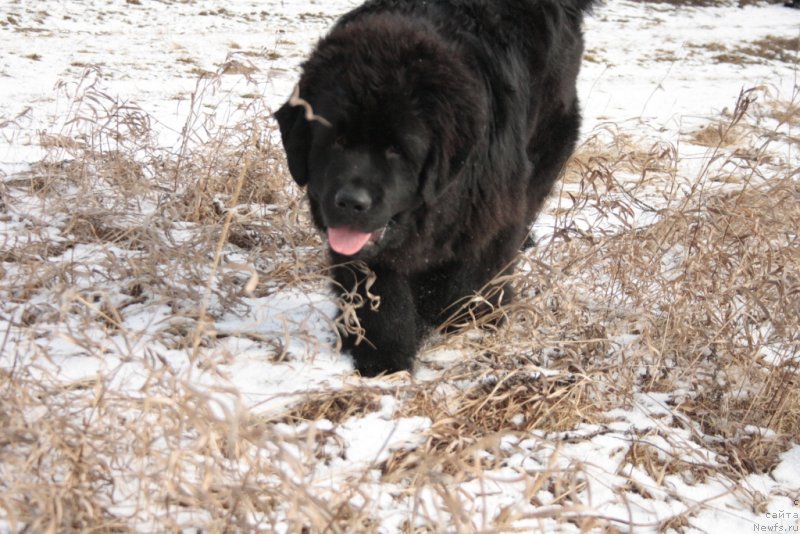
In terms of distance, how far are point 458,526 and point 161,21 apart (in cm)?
1279

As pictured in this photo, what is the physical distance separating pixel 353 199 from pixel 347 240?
21cm

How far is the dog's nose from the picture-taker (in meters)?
2.03

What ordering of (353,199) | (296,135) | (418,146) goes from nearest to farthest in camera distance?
1. (353,199)
2. (418,146)
3. (296,135)

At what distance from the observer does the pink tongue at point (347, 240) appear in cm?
219

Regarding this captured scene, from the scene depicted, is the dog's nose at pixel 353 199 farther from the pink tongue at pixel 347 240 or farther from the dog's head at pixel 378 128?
the pink tongue at pixel 347 240

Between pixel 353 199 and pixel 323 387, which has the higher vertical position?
pixel 353 199

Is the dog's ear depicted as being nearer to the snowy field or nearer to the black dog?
the black dog

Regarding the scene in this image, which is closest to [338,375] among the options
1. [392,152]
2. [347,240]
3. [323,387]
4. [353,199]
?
[323,387]

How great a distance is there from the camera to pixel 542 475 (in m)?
1.50

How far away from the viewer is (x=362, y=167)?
210 centimetres

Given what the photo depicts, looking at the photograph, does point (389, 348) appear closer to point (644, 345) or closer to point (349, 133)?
point (349, 133)

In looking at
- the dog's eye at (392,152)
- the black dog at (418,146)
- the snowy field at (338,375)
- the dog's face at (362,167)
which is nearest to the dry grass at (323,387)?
the snowy field at (338,375)

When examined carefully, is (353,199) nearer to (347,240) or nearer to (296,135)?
(347,240)

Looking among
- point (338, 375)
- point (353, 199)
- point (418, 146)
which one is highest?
point (418, 146)
